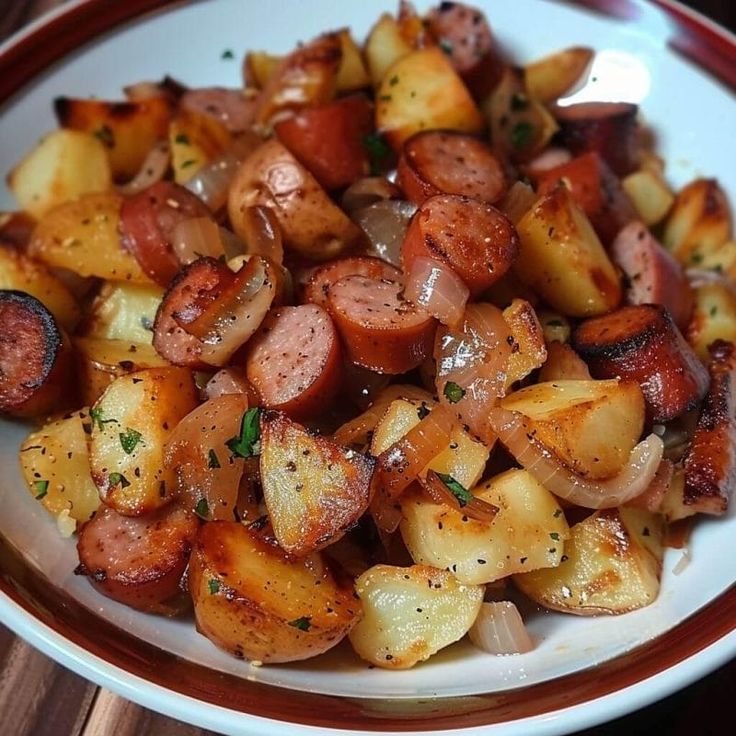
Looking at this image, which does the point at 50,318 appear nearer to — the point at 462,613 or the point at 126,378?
the point at 126,378

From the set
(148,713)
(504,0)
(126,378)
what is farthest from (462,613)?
(504,0)

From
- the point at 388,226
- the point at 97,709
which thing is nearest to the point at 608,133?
the point at 388,226

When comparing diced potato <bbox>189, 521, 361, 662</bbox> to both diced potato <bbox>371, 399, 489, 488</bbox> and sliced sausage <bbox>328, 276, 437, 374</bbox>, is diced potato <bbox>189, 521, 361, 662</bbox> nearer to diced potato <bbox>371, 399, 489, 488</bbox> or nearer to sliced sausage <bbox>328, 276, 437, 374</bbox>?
diced potato <bbox>371, 399, 489, 488</bbox>

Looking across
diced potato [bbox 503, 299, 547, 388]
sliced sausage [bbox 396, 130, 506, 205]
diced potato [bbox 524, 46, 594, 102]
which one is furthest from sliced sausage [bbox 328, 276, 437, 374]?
diced potato [bbox 524, 46, 594, 102]

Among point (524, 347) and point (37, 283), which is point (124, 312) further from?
point (524, 347)

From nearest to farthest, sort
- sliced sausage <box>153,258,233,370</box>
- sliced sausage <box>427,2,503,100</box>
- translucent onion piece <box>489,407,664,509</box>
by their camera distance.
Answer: translucent onion piece <box>489,407,664,509</box> < sliced sausage <box>153,258,233,370</box> < sliced sausage <box>427,2,503,100</box>

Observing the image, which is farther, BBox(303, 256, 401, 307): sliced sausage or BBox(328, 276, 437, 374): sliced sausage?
BBox(303, 256, 401, 307): sliced sausage
